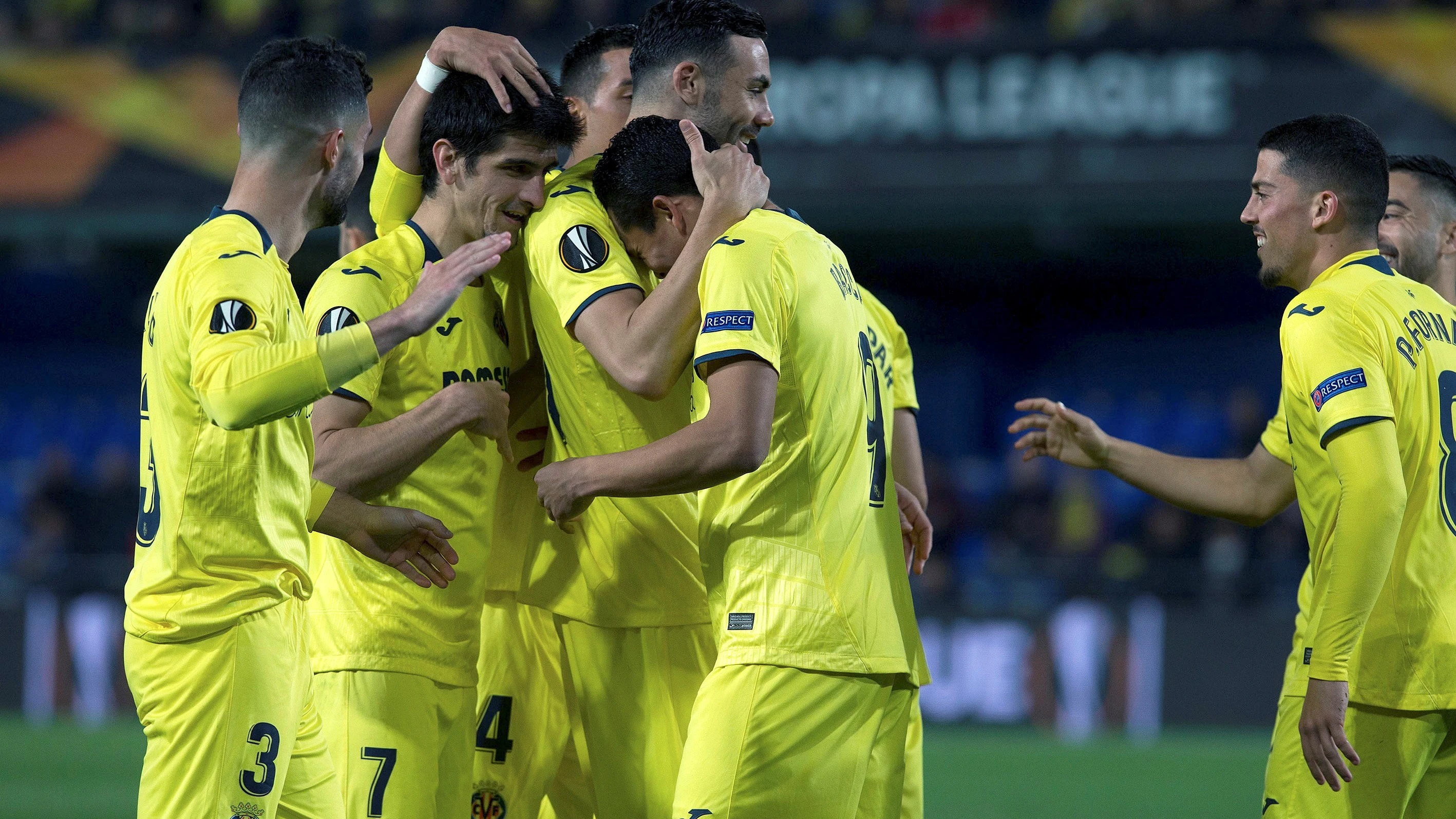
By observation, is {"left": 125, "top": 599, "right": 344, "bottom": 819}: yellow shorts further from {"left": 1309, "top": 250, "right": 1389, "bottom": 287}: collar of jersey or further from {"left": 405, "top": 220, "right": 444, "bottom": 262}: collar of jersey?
{"left": 1309, "top": 250, "right": 1389, "bottom": 287}: collar of jersey

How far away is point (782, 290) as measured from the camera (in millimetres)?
3674

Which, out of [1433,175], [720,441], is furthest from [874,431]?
[1433,175]

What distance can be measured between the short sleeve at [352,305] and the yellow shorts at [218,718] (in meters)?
0.77

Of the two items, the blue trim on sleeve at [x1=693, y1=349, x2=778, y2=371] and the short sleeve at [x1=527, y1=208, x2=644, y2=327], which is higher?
the short sleeve at [x1=527, y1=208, x2=644, y2=327]

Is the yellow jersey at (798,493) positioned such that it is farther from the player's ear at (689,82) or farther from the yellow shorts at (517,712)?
the yellow shorts at (517,712)

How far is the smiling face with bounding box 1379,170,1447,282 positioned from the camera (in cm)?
505

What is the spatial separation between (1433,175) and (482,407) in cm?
325

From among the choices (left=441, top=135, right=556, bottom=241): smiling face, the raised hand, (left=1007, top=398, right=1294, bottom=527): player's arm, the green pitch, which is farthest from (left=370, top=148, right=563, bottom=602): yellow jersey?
the green pitch

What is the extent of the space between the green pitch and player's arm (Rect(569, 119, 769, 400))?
19.8 ft

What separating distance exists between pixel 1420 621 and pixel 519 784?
8.69 ft

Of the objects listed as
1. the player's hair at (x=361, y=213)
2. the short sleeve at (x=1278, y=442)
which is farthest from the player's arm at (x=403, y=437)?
the short sleeve at (x=1278, y=442)

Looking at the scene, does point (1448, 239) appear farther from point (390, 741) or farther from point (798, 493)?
point (390, 741)

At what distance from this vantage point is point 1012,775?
11.0m

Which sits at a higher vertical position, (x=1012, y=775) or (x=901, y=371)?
(x=901, y=371)
